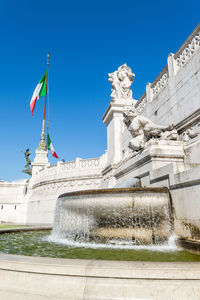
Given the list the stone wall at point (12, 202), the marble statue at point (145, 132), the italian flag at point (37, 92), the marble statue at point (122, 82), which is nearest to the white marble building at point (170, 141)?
the marble statue at point (122, 82)

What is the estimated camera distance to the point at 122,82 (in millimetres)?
13211

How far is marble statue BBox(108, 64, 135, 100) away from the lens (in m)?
12.9

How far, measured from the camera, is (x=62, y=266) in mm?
1976

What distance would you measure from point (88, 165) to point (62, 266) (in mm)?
14724

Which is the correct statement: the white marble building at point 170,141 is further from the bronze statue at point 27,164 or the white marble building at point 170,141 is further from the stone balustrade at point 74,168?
the bronze statue at point 27,164

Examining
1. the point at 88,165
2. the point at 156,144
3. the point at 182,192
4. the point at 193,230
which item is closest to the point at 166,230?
the point at 193,230

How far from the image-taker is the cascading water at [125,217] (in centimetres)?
400

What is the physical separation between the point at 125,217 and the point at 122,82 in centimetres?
1075

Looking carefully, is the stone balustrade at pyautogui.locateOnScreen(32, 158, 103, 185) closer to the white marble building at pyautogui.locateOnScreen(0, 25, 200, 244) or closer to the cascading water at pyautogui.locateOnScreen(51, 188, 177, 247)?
the white marble building at pyautogui.locateOnScreen(0, 25, 200, 244)

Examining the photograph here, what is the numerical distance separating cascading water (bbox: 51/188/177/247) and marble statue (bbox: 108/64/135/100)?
9.20 meters

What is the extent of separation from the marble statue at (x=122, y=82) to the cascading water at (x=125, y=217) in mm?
9197

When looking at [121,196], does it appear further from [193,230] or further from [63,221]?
[63,221]

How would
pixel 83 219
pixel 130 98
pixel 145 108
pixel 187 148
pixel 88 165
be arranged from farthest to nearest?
pixel 88 165 → pixel 130 98 → pixel 145 108 → pixel 187 148 → pixel 83 219

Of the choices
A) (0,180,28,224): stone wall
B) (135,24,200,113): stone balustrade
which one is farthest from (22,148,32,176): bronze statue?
(135,24,200,113): stone balustrade
